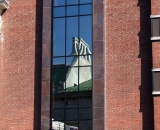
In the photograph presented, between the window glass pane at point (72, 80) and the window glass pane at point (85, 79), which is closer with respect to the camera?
the window glass pane at point (85, 79)

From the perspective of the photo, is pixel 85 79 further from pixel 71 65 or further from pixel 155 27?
pixel 155 27

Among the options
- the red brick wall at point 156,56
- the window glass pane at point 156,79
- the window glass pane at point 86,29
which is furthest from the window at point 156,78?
the window glass pane at point 86,29

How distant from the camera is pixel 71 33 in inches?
1102

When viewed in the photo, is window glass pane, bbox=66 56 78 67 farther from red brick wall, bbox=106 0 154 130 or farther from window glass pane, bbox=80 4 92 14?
window glass pane, bbox=80 4 92 14

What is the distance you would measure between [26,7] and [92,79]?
6.52 meters

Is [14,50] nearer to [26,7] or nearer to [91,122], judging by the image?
[26,7]

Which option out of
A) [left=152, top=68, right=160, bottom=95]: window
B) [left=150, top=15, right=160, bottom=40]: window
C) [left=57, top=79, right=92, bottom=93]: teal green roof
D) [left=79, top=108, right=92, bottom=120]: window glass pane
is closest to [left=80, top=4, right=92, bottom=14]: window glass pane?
[left=150, top=15, right=160, bottom=40]: window

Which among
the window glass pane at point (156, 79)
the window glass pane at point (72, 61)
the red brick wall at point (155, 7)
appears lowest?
the window glass pane at point (156, 79)

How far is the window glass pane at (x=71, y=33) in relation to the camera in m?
27.9

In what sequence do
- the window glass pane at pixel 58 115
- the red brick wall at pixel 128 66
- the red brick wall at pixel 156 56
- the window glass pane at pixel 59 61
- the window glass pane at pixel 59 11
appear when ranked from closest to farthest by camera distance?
the red brick wall at pixel 156 56
the red brick wall at pixel 128 66
the window glass pane at pixel 58 115
the window glass pane at pixel 59 61
the window glass pane at pixel 59 11

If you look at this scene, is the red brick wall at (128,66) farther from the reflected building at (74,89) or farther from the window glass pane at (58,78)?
the window glass pane at (58,78)

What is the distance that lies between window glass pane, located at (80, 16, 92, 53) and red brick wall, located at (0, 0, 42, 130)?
274 centimetres

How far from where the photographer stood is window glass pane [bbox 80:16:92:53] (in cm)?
2761

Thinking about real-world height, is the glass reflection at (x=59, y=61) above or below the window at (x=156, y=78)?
above
